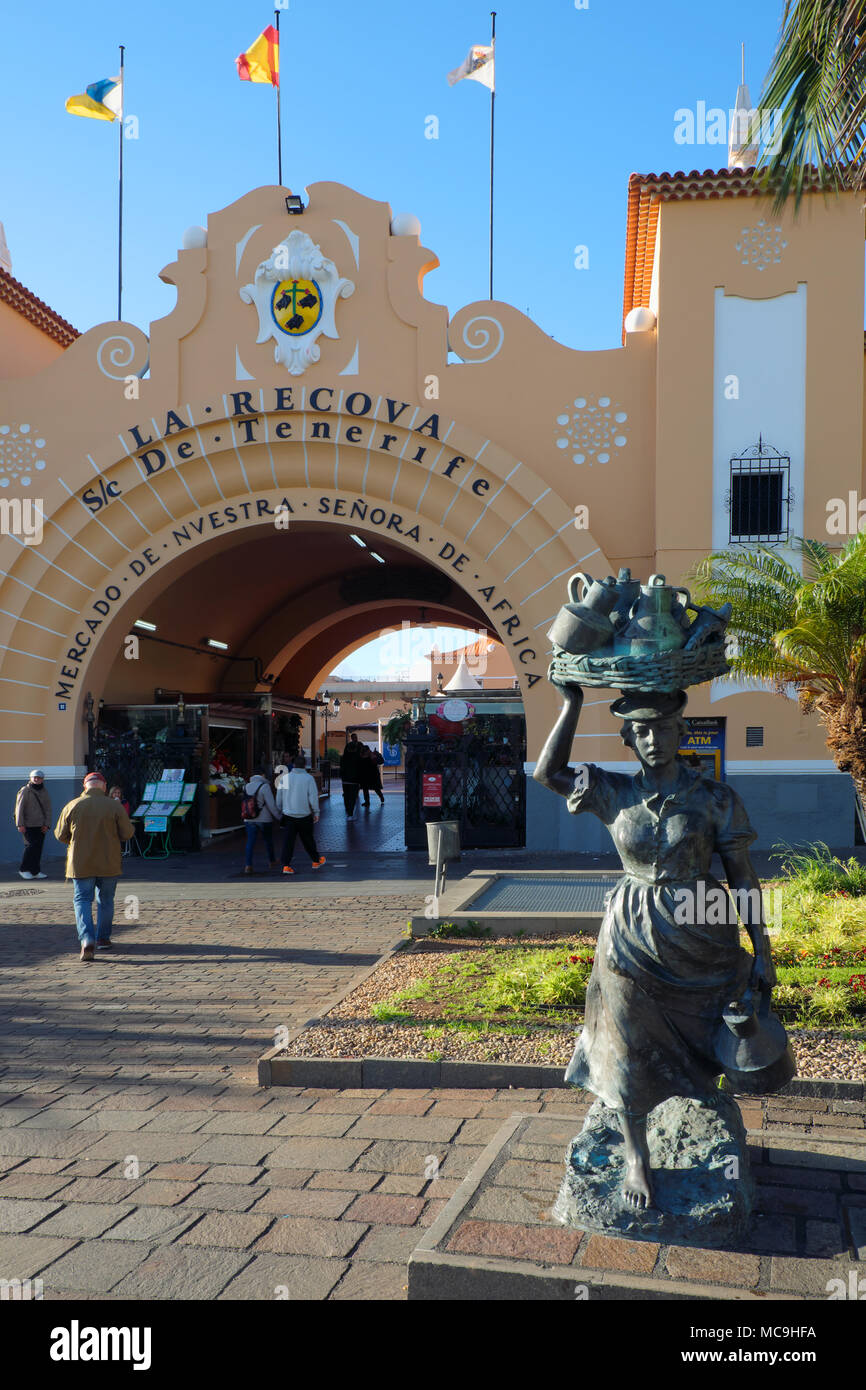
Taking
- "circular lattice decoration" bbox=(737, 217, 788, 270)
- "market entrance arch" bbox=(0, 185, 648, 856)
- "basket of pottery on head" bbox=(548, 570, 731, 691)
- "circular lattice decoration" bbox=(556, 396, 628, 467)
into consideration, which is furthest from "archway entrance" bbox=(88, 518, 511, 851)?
"basket of pottery on head" bbox=(548, 570, 731, 691)

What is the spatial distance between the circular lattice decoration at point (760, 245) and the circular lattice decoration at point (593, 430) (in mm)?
2752

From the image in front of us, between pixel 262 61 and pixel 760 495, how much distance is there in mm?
10803

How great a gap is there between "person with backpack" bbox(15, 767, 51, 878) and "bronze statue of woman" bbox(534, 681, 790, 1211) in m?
11.6

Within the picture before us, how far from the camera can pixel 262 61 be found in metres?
17.1

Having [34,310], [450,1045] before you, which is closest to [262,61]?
[34,310]

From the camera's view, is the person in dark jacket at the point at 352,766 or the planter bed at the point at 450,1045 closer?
the planter bed at the point at 450,1045

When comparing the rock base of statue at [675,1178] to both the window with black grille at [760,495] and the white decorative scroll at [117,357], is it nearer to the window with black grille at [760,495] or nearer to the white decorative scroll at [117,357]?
the window with black grille at [760,495]

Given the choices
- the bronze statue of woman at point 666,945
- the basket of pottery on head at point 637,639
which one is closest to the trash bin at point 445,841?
the bronze statue of woman at point 666,945

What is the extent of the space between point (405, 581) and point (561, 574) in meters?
9.83

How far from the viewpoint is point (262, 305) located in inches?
637

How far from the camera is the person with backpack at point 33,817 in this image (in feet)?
45.1

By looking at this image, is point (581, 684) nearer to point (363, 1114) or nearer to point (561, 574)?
point (363, 1114)

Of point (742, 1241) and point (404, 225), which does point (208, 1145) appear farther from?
point (404, 225)
